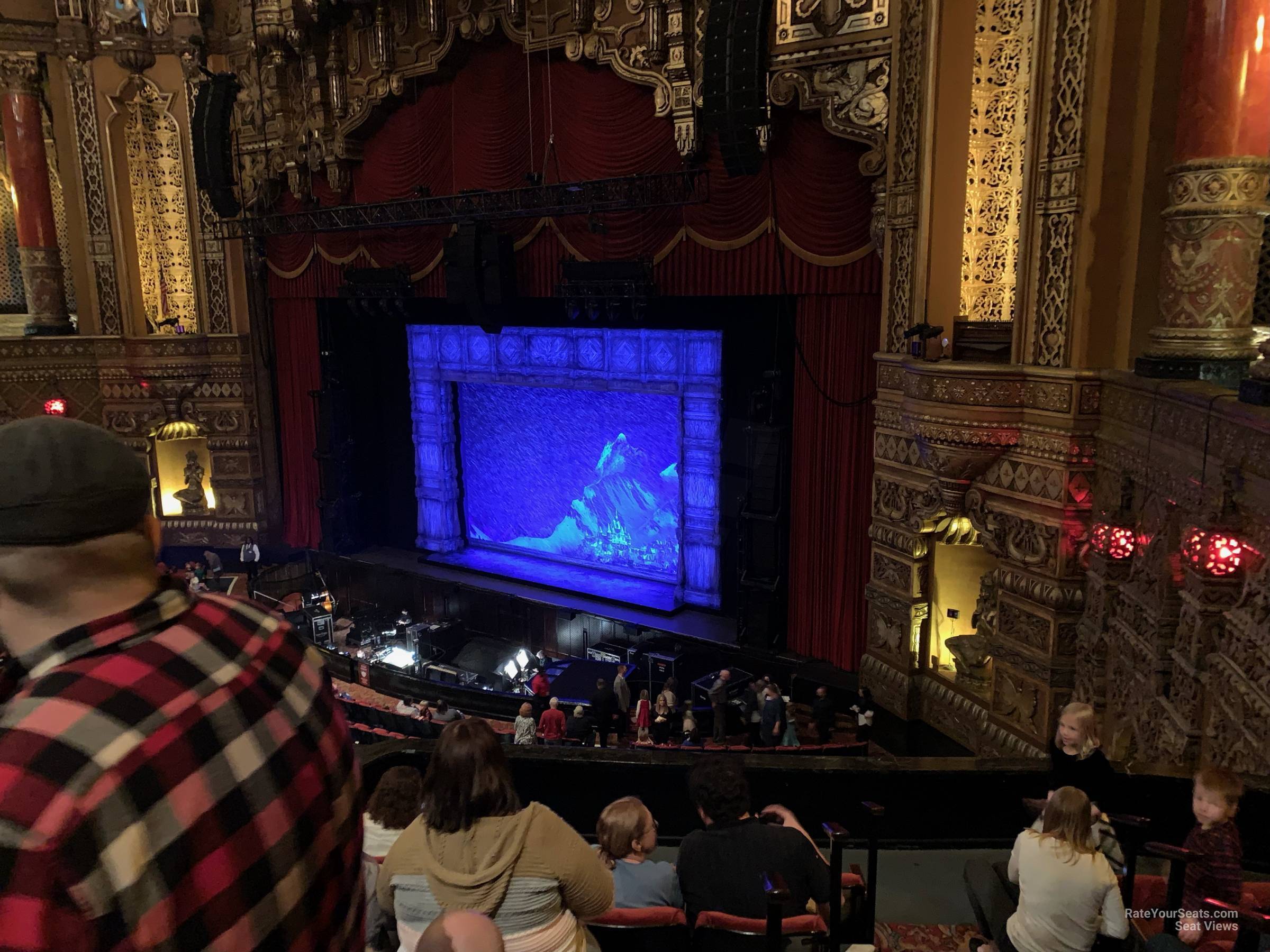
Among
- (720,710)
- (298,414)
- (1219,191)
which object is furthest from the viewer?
(298,414)

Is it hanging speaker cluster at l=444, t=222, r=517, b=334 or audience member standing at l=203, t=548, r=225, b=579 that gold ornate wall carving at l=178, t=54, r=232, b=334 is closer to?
audience member standing at l=203, t=548, r=225, b=579

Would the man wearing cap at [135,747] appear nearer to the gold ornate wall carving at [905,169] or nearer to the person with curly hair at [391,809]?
the person with curly hair at [391,809]

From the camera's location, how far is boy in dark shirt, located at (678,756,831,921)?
2.78 meters

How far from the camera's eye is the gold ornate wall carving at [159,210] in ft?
47.2

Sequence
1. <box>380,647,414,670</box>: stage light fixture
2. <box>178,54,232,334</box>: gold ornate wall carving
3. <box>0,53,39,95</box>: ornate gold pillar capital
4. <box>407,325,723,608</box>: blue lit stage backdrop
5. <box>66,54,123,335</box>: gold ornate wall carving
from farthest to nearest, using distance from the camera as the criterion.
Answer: <box>178,54,232,334</box>: gold ornate wall carving → <box>66,54,123,335</box>: gold ornate wall carving → <box>0,53,39,95</box>: ornate gold pillar capital → <box>380,647,414,670</box>: stage light fixture → <box>407,325,723,608</box>: blue lit stage backdrop

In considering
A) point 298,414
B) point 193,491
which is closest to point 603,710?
point 298,414

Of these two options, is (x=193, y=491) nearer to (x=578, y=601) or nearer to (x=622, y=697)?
(x=578, y=601)

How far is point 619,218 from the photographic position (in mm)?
10688

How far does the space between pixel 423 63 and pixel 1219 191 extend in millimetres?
9596

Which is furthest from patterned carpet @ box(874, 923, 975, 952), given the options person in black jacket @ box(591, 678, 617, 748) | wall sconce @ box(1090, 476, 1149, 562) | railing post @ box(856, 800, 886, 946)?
person in black jacket @ box(591, 678, 617, 748)

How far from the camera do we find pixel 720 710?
907cm

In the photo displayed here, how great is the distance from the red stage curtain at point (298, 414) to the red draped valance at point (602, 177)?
1781mm

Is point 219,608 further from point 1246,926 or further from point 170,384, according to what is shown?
point 170,384

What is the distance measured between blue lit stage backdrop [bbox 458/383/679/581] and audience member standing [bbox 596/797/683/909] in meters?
8.97
